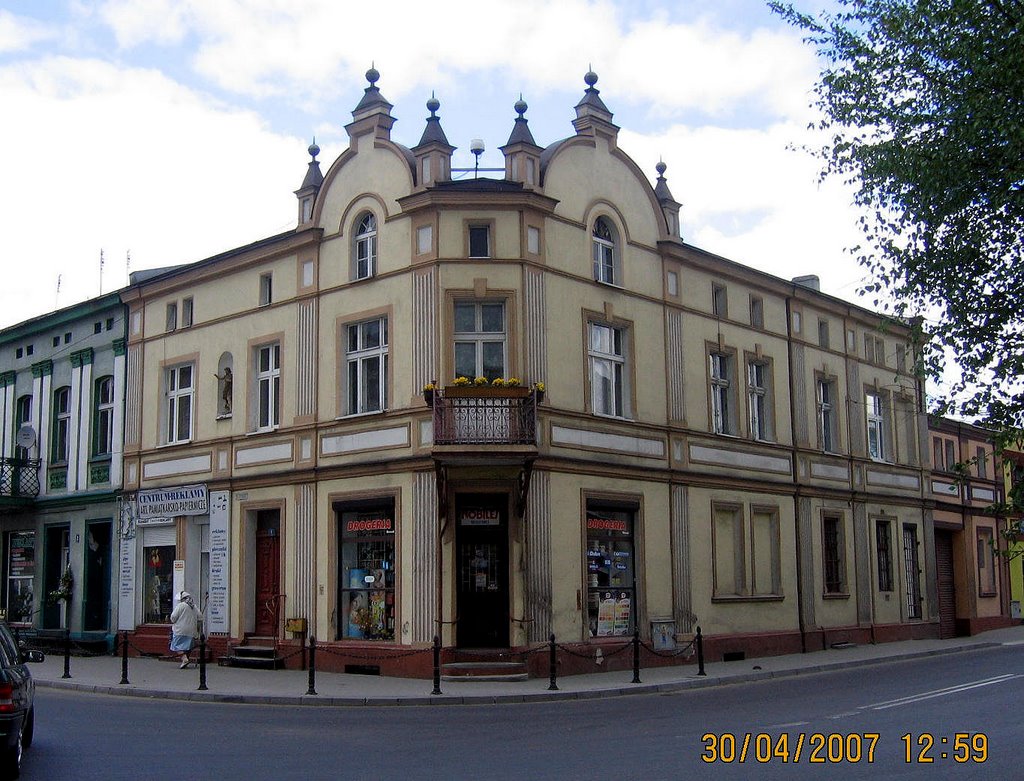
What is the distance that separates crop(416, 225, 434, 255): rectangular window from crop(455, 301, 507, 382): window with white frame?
1.25m

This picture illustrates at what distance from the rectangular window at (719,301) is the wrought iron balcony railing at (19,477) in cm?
1913

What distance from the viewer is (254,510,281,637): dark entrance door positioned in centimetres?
2481

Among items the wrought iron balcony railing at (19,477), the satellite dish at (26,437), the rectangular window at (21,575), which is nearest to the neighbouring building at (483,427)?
Result: the satellite dish at (26,437)

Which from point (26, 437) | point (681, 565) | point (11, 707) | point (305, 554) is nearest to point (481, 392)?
point (305, 554)

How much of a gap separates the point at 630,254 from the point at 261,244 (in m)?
8.25

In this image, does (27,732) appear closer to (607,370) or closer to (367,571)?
(367,571)

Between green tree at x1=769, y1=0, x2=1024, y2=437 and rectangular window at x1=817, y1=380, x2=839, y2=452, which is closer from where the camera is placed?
green tree at x1=769, y1=0, x2=1024, y2=437

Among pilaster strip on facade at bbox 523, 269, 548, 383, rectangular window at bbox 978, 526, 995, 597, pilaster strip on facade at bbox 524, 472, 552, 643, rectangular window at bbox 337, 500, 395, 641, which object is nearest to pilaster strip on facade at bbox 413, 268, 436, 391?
pilaster strip on facade at bbox 523, 269, 548, 383

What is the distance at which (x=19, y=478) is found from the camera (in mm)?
32188

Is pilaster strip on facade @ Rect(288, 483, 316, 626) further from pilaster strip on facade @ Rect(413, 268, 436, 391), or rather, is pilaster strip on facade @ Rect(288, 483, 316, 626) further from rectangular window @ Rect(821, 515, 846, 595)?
rectangular window @ Rect(821, 515, 846, 595)

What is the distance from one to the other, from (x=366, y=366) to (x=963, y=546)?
22403mm

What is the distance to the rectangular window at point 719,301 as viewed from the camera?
27.4m

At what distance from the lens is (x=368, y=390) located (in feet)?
76.8

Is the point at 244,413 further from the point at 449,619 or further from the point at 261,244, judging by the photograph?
the point at 449,619
